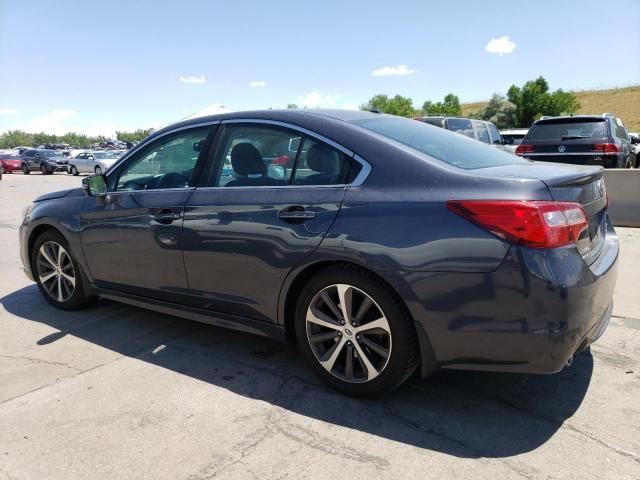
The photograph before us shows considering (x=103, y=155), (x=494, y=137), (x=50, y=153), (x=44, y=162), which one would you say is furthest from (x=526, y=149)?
(x=50, y=153)

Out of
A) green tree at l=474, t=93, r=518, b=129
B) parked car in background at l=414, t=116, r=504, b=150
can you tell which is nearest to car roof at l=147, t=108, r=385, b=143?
parked car in background at l=414, t=116, r=504, b=150

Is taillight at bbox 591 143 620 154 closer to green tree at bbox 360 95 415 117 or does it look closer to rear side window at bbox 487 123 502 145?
rear side window at bbox 487 123 502 145

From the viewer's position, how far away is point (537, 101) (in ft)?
218

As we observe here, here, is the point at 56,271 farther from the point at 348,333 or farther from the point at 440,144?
the point at 440,144

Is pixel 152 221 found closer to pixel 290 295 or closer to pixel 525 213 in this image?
pixel 290 295

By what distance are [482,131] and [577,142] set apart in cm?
538

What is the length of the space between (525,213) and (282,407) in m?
1.65

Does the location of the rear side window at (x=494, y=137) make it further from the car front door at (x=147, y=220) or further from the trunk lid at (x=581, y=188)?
the car front door at (x=147, y=220)

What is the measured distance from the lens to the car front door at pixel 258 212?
294 cm

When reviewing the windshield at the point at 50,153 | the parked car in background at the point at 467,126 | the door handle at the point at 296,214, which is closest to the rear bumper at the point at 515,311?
the door handle at the point at 296,214

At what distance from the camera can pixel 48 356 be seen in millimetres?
3746

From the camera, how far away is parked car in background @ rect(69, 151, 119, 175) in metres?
31.8

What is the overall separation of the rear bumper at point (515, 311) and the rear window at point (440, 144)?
2.35 ft

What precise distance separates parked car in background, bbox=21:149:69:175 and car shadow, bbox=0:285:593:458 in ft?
120
